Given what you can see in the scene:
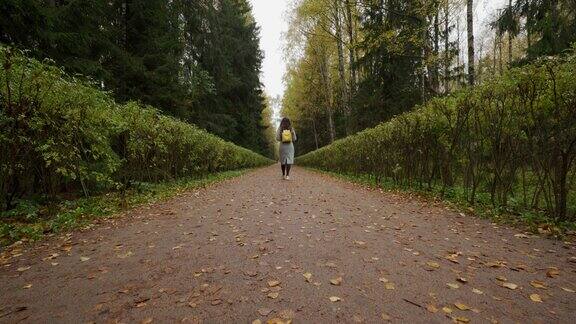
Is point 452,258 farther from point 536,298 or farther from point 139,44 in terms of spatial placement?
point 139,44

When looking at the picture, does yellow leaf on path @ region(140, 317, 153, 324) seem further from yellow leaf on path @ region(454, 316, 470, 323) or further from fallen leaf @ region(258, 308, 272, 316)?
yellow leaf on path @ region(454, 316, 470, 323)

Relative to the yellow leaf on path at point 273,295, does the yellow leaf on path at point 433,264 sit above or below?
below

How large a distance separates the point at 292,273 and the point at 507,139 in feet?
14.6

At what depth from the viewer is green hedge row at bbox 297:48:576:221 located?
4340mm

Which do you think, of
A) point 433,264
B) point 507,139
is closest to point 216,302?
point 433,264

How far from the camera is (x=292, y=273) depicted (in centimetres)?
299

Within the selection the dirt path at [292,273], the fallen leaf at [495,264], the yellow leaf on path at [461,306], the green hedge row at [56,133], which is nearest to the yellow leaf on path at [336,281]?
the dirt path at [292,273]

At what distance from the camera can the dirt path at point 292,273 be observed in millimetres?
2332

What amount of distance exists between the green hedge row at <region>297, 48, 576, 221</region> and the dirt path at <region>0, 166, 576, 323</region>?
43.8 inches

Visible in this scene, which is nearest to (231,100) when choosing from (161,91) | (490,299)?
(161,91)

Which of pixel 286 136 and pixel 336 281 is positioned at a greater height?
pixel 286 136

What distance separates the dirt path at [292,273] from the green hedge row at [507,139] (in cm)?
111

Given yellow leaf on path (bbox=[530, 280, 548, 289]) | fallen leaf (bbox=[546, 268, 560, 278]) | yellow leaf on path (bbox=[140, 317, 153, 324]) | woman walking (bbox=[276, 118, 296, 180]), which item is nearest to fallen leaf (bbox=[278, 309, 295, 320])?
yellow leaf on path (bbox=[140, 317, 153, 324])

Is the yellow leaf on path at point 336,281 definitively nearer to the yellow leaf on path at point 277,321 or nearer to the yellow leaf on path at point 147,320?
the yellow leaf on path at point 277,321
